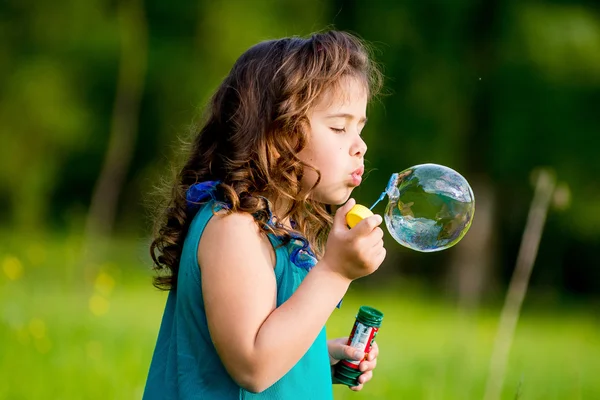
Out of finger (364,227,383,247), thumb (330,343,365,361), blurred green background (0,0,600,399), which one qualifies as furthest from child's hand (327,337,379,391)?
blurred green background (0,0,600,399)

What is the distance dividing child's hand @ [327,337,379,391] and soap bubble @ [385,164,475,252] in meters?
0.31

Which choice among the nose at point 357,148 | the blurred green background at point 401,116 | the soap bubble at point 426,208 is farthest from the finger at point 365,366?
the blurred green background at point 401,116

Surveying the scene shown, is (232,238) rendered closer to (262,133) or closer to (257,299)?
(257,299)

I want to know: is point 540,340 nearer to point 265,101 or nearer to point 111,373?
point 111,373

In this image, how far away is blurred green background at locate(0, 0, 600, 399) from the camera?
11359mm

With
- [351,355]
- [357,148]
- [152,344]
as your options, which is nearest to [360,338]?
[351,355]

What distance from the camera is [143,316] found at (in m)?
8.27

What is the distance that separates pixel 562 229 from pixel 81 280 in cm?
646

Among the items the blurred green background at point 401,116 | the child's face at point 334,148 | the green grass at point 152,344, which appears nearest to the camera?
the child's face at point 334,148

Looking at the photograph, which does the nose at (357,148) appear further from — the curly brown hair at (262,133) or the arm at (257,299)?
the arm at (257,299)

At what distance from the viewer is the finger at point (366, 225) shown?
2066 mm

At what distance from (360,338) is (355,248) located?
16.6 inches

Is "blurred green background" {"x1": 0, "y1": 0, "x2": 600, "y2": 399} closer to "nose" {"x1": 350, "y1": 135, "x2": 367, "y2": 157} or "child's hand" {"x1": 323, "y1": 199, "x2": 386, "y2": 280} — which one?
"nose" {"x1": 350, "y1": 135, "x2": 367, "y2": 157}

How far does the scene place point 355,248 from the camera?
2.07 meters
